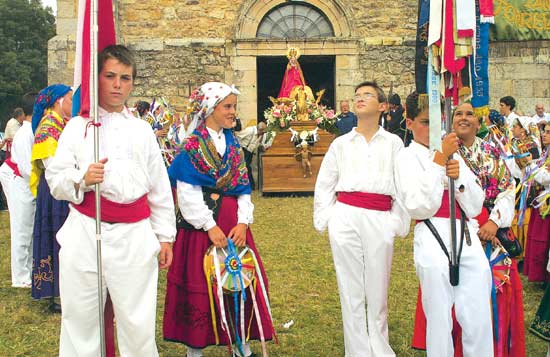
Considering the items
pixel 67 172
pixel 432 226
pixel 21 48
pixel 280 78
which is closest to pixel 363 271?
pixel 432 226

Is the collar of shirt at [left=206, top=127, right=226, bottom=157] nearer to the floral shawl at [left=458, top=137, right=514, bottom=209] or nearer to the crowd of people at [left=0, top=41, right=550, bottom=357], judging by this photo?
the crowd of people at [left=0, top=41, right=550, bottom=357]

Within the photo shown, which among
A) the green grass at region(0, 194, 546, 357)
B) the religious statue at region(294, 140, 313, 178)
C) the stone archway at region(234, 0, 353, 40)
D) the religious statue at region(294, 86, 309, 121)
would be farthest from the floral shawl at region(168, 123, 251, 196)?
the stone archway at region(234, 0, 353, 40)

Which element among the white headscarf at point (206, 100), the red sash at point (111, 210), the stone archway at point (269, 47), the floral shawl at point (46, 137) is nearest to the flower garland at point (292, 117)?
the stone archway at point (269, 47)

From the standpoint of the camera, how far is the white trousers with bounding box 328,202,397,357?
12.3 feet

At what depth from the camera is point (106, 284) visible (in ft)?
9.34

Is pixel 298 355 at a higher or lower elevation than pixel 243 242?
lower

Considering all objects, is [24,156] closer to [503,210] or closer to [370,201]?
[370,201]

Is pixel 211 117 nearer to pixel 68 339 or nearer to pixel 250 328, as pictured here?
pixel 250 328

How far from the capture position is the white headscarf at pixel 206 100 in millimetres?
3908

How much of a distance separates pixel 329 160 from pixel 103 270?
1.75m

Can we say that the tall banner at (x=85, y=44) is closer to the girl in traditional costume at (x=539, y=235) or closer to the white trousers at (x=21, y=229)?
the white trousers at (x=21, y=229)

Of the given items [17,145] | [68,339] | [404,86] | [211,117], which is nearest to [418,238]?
[211,117]

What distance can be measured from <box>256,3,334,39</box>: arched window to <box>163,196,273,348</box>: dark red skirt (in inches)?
472

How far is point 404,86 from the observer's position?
1538 centimetres
